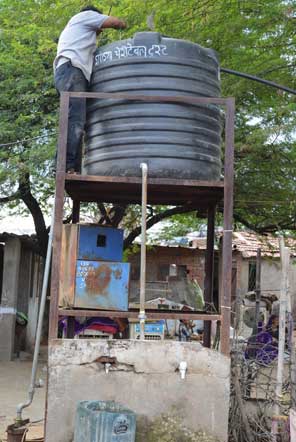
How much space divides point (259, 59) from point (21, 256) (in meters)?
9.04

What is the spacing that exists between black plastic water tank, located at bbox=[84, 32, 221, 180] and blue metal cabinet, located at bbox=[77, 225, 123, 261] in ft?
1.96

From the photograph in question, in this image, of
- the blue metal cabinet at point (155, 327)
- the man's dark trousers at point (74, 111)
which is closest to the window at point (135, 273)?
the blue metal cabinet at point (155, 327)

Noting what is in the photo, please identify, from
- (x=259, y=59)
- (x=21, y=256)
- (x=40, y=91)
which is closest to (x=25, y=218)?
(x=21, y=256)

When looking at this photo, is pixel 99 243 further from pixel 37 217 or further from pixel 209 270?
pixel 37 217

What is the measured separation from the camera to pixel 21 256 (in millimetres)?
15469

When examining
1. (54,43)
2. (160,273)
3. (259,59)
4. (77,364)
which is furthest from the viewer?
(160,273)

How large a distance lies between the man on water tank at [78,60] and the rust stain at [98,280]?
94 centimetres

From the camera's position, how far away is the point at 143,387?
5.18 m

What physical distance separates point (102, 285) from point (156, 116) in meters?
1.61

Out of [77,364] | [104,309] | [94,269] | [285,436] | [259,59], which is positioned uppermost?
[259,59]

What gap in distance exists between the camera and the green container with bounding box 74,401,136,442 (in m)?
4.70

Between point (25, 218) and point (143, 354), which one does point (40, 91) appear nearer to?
point (25, 218)

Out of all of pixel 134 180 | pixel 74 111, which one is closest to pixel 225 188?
pixel 134 180

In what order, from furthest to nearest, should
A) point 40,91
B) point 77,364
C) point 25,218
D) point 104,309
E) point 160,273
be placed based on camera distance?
point 160,273 < point 25,218 < point 40,91 < point 104,309 < point 77,364
